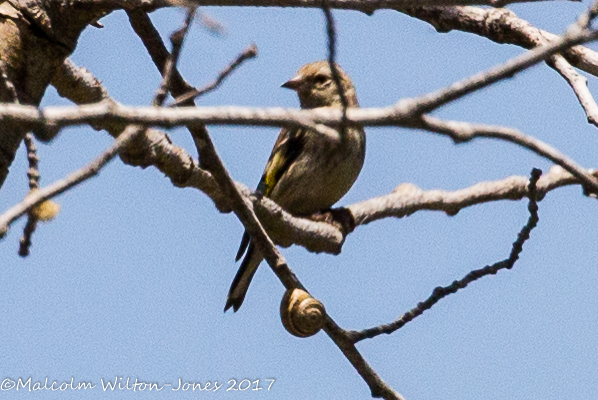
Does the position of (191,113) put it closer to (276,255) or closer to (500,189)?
(276,255)

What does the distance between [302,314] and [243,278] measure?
8.18 ft

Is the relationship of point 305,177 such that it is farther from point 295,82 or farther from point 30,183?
point 30,183

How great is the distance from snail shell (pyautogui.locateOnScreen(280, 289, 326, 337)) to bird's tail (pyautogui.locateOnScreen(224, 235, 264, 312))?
7.69ft

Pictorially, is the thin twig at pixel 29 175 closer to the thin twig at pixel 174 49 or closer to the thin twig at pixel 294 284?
the thin twig at pixel 174 49

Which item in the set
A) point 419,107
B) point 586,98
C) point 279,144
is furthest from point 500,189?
point 419,107

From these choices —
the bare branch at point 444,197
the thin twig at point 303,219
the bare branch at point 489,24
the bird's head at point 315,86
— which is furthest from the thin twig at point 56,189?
the bird's head at point 315,86

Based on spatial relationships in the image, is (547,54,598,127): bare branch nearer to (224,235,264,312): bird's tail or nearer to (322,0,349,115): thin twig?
(322,0,349,115): thin twig

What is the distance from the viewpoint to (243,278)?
253 inches

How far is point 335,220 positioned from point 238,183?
3.25 feet

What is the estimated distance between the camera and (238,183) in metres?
4.29

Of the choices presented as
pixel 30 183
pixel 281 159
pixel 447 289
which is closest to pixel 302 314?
pixel 447 289

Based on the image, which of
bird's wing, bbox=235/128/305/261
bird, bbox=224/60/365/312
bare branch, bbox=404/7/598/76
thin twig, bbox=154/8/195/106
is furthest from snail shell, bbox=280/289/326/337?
bird's wing, bbox=235/128/305/261

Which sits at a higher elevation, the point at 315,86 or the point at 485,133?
the point at 315,86

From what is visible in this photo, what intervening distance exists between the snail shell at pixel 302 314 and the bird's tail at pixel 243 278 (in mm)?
2345
